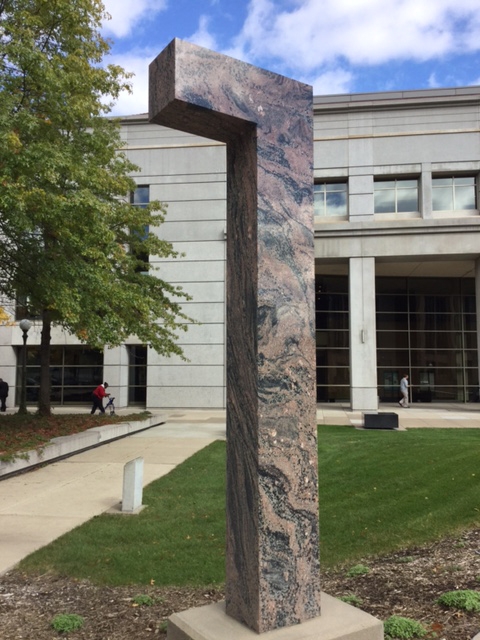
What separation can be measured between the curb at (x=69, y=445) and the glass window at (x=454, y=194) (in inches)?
726

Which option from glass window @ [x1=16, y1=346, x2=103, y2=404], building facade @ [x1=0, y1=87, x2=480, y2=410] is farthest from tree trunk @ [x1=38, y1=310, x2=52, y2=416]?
→ glass window @ [x1=16, y1=346, x2=103, y2=404]

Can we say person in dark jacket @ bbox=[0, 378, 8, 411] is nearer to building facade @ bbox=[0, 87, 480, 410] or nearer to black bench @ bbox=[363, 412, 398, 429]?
building facade @ bbox=[0, 87, 480, 410]

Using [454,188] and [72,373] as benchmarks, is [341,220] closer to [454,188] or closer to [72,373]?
[454,188]

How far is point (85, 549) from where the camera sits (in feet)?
20.4

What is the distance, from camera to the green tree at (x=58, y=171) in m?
10.9

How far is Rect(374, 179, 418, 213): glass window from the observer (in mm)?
27156

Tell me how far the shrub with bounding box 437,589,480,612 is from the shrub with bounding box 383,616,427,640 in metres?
0.53

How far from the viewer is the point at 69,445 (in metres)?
13.0

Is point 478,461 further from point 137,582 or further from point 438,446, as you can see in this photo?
point 137,582

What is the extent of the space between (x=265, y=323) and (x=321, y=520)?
4818 mm

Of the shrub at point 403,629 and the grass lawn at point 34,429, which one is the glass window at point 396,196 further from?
the shrub at point 403,629

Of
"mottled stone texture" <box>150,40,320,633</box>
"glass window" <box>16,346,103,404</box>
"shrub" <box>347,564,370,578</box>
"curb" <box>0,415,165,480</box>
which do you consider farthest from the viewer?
"glass window" <box>16,346,103,404</box>

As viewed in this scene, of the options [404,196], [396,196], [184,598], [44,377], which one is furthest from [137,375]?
[184,598]

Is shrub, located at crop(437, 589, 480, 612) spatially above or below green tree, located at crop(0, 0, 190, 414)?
below
